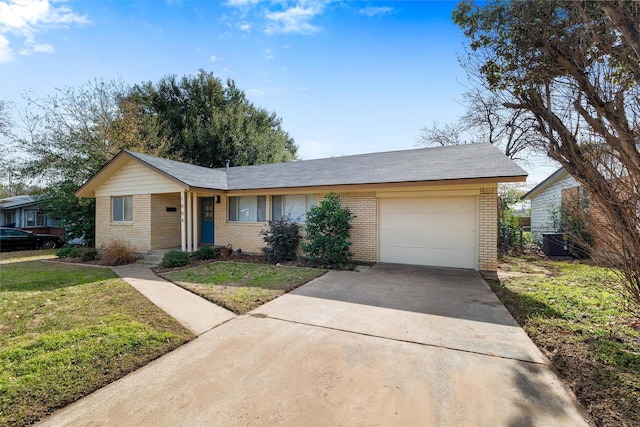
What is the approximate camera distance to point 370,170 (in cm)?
1028

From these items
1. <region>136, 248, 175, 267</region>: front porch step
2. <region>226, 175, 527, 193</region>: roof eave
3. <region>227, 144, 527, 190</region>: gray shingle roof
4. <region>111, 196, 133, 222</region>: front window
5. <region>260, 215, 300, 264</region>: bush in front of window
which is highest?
<region>227, 144, 527, 190</region>: gray shingle roof

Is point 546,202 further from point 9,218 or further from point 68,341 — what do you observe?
point 9,218

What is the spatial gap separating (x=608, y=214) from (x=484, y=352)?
2141mm

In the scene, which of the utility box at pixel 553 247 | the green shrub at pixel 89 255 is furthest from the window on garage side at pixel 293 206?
the utility box at pixel 553 247


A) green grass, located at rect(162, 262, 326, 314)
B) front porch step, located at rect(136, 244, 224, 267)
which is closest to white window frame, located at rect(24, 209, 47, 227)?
front porch step, located at rect(136, 244, 224, 267)

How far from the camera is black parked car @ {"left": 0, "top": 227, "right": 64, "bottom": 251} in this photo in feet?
50.0

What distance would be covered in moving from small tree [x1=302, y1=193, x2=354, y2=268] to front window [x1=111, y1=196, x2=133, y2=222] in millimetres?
8634

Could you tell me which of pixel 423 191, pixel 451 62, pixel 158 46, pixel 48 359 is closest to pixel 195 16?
pixel 158 46

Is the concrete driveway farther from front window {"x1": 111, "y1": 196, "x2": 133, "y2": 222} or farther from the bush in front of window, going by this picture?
front window {"x1": 111, "y1": 196, "x2": 133, "y2": 222}

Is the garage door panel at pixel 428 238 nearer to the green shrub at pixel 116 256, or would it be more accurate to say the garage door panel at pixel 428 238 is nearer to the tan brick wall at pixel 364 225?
the tan brick wall at pixel 364 225

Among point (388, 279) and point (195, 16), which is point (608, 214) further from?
point (195, 16)

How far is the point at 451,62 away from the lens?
20.0ft

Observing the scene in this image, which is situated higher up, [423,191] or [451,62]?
[451,62]

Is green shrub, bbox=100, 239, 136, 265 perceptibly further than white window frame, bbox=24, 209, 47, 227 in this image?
No
